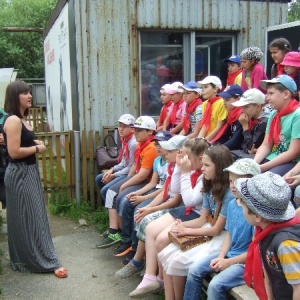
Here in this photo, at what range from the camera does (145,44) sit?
7.43 m

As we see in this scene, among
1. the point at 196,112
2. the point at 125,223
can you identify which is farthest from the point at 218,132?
the point at 125,223

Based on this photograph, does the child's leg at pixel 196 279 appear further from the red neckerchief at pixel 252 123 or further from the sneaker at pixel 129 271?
the red neckerchief at pixel 252 123

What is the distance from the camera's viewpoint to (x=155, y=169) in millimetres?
5184

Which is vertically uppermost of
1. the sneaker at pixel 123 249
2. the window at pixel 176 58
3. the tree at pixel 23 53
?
the tree at pixel 23 53

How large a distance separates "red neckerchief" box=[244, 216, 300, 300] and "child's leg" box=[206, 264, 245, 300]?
40 cm

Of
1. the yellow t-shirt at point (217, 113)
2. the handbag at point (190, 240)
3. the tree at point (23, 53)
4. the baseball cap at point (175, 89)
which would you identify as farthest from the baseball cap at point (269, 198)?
the tree at point (23, 53)

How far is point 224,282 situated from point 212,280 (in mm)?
90

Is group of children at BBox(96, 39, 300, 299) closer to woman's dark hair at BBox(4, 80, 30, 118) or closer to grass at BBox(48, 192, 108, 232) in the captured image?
grass at BBox(48, 192, 108, 232)

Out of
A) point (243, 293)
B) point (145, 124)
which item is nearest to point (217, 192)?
point (243, 293)

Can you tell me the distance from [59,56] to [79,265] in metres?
5.10

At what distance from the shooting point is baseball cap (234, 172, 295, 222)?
89.6 inches

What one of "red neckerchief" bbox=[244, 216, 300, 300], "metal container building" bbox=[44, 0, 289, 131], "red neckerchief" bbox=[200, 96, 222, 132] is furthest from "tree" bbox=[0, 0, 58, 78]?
"red neckerchief" bbox=[244, 216, 300, 300]

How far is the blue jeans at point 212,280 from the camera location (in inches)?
121

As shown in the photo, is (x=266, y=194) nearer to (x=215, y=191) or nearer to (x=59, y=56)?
(x=215, y=191)
